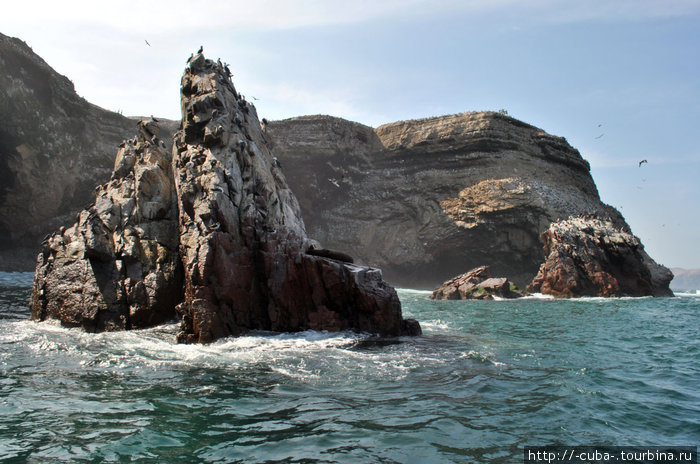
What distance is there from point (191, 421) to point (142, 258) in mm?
8544

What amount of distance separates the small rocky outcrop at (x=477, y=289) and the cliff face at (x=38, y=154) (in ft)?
105

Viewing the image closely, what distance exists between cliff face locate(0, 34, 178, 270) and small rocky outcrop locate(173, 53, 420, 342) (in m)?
28.5

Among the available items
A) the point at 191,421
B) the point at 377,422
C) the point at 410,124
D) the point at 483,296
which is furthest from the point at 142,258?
the point at 410,124

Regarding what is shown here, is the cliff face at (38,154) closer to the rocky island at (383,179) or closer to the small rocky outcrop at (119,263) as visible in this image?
the rocky island at (383,179)

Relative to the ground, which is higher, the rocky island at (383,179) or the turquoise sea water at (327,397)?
the rocky island at (383,179)

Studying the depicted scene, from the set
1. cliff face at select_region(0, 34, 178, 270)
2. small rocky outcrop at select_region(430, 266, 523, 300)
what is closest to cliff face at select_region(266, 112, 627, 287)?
small rocky outcrop at select_region(430, 266, 523, 300)

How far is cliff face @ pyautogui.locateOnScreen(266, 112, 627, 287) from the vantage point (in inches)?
1876

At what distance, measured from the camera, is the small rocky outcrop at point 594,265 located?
109 feet

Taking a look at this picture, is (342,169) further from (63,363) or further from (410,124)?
(63,363)

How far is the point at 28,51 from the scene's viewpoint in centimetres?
3569

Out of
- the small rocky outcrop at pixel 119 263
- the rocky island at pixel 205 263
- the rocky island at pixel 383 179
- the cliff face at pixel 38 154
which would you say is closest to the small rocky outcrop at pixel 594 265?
the rocky island at pixel 383 179

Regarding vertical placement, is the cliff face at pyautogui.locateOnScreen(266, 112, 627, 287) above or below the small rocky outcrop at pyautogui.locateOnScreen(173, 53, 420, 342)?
above

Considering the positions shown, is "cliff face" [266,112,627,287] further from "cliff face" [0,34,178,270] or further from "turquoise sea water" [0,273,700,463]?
"turquoise sea water" [0,273,700,463]

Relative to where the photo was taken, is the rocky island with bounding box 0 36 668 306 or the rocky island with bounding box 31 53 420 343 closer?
the rocky island with bounding box 31 53 420 343
